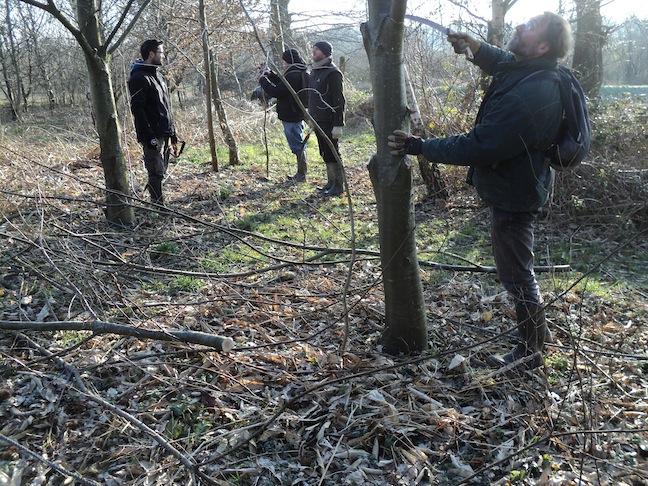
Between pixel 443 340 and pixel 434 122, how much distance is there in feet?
15.7

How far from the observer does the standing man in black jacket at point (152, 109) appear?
5.94 m

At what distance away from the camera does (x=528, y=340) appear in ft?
10.2

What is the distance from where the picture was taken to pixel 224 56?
13102 millimetres

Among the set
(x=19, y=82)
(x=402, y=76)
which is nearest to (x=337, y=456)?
(x=402, y=76)

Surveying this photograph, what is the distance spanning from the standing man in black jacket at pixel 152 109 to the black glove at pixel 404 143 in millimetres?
3981

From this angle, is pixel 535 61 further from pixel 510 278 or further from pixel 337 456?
pixel 337 456

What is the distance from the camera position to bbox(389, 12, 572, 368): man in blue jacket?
2641 millimetres

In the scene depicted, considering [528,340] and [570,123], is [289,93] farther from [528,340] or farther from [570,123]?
[528,340]

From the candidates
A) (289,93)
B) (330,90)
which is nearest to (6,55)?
(289,93)

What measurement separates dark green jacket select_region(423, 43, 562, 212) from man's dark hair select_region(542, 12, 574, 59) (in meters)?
0.06

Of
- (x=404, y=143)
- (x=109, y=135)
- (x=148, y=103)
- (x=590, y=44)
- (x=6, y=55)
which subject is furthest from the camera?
(x=6, y=55)

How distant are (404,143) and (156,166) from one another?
4335 millimetres

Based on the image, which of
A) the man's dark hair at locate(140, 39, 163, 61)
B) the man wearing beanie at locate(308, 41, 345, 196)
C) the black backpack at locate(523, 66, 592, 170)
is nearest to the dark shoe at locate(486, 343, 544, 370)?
the black backpack at locate(523, 66, 592, 170)

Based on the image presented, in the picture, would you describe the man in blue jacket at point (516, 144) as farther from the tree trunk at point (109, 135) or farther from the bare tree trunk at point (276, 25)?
the tree trunk at point (109, 135)
